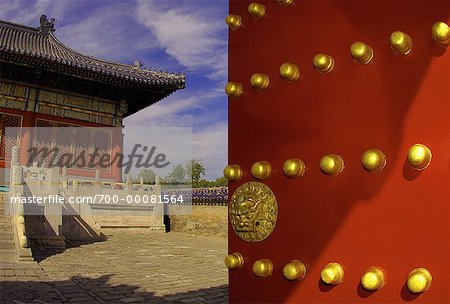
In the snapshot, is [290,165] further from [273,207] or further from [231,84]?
[231,84]

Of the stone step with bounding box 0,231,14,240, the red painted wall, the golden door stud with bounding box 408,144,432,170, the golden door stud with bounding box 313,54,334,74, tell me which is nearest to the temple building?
the red painted wall

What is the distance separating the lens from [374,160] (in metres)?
0.92

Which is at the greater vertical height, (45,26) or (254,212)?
(45,26)

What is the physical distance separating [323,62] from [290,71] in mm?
110

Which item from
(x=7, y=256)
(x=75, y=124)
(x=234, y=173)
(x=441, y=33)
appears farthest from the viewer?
(x=75, y=124)

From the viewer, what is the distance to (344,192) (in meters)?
1.01

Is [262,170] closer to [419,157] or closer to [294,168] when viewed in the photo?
[294,168]

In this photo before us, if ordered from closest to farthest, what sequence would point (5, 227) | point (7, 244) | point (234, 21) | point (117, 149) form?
point (234, 21)
point (7, 244)
point (5, 227)
point (117, 149)

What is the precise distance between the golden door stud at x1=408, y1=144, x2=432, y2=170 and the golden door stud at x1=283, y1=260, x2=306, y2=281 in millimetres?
402

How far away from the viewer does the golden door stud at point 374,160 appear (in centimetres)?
92

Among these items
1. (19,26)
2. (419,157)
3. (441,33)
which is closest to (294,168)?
(419,157)

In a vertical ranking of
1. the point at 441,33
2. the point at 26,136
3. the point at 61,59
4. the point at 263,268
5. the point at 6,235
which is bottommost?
the point at 6,235

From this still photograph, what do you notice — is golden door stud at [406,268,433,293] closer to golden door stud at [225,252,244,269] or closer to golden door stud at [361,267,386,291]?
golden door stud at [361,267,386,291]

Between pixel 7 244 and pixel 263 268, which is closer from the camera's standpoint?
pixel 263 268
